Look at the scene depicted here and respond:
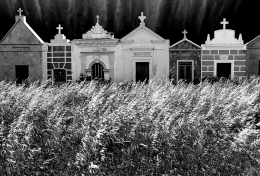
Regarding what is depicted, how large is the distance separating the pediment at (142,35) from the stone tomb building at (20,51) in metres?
5.70

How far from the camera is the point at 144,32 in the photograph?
721 inches

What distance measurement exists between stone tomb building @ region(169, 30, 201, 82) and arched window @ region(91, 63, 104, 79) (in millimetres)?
4403

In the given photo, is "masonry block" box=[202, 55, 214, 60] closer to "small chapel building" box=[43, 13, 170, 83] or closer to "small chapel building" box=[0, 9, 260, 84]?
"small chapel building" box=[0, 9, 260, 84]

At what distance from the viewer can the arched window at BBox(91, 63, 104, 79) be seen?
60.7ft

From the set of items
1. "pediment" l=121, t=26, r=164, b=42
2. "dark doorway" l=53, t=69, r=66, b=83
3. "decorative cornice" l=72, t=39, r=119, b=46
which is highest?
"pediment" l=121, t=26, r=164, b=42

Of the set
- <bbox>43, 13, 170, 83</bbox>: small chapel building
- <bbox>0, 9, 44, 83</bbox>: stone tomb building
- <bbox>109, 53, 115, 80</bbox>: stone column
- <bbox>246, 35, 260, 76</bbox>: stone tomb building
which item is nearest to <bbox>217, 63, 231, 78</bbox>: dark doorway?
<bbox>246, 35, 260, 76</bbox>: stone tomb building

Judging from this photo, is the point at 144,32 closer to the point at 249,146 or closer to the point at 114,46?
the point at 114,46

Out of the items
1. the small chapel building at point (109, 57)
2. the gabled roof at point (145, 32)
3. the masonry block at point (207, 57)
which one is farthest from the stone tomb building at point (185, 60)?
the gabled roof at point (145, 32)

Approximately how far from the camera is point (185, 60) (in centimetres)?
1811

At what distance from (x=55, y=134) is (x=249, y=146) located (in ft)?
11.4

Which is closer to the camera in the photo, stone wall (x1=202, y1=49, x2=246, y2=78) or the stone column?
stone wall (x1=202, y1=49, x2=246, y2=78)

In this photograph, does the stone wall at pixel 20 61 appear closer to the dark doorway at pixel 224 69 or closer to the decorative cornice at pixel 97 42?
the decorative cornice at pixel 97 42

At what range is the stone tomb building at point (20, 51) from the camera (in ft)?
60.5

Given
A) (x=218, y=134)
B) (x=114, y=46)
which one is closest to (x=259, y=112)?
(x=218, y=134)
